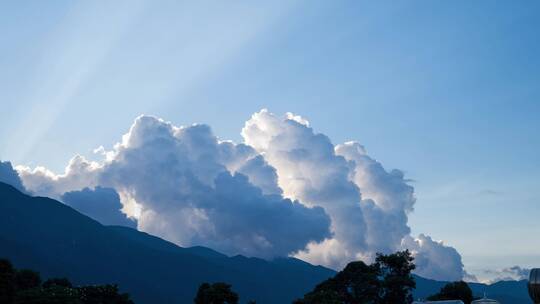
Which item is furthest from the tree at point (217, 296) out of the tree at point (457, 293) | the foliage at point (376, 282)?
the tree at point (457, 293)

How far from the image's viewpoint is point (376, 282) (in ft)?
495

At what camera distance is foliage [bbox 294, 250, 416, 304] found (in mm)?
149625

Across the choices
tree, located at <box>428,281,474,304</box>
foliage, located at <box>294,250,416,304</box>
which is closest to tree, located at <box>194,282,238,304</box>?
foliage, located at <box>294,250,416,304</box>

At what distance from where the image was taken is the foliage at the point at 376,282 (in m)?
150

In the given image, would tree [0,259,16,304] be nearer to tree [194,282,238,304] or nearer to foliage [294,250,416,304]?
tree [194,282,238,304]

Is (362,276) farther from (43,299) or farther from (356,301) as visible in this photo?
(43,299)

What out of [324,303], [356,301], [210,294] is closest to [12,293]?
[210,294]

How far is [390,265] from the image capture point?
15850 cm

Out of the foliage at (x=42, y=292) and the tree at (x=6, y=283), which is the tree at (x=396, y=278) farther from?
the tree at (x=6, y=283)

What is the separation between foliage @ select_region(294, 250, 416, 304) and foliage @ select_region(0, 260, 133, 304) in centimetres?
5004

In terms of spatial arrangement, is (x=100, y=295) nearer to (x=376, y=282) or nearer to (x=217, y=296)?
(x=217, y=296)

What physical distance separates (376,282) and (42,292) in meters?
83.6

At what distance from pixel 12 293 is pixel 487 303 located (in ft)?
275

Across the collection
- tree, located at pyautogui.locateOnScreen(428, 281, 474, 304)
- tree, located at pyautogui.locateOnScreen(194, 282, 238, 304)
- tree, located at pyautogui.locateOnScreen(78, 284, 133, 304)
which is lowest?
tree, located at pyautogui.locateOnScreen(194, 282, 238, 304)
